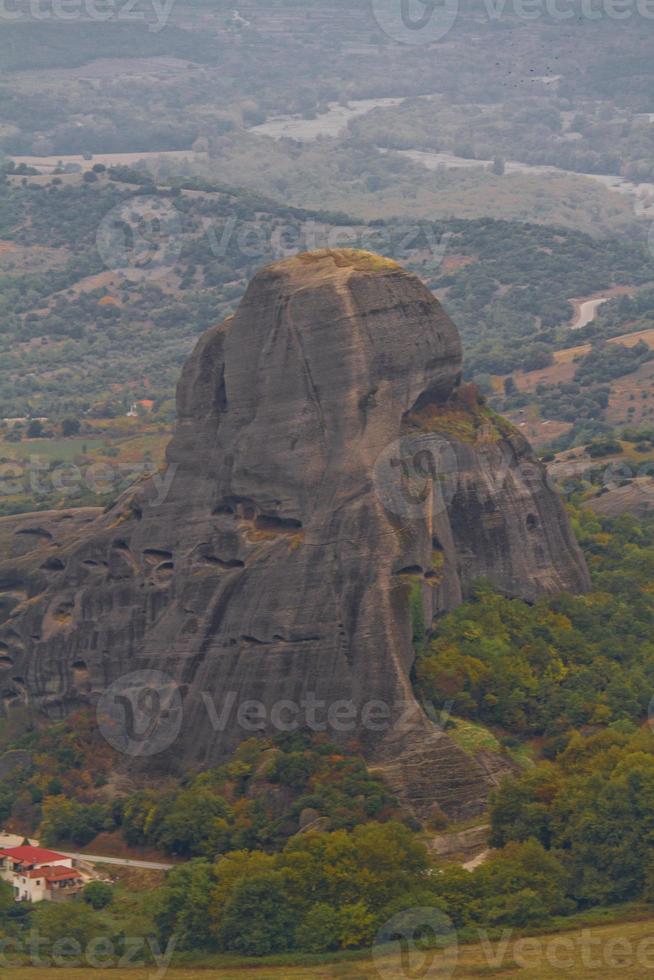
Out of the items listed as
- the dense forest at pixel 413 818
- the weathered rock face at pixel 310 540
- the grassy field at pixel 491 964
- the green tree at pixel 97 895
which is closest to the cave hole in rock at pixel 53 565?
the weathered rock face at pixel 310 540

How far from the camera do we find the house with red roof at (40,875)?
92000mm

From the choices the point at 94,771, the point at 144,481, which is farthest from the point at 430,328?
the point at 94,771

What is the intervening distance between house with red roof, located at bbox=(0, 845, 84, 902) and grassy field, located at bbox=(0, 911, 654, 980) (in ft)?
19.6

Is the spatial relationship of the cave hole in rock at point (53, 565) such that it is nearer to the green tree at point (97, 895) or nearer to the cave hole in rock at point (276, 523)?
the cave hole in rock at point (276, 523)

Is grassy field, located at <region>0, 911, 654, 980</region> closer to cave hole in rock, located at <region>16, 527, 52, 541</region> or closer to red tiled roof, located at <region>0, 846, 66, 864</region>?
red tiled roof, located at <region>0, 846, 66, 864</region>

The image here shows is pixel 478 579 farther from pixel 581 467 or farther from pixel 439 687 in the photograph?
pixel 581 467

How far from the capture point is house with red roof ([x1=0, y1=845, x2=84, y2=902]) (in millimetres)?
92000

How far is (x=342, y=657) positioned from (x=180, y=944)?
11.9 m

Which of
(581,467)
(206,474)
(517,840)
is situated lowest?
(581,467)

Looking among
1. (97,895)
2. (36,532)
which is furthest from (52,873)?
(36,532)

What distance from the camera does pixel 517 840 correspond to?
297 ft

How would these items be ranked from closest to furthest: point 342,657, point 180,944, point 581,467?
point 180,944, point 342,657, point 581,467

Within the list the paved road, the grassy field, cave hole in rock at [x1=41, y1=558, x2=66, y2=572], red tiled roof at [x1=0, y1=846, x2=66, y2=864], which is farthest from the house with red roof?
cave hole in rock at [x1=41, y1=558, x2=66, y2=572]

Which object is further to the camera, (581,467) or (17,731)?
(581,467)
